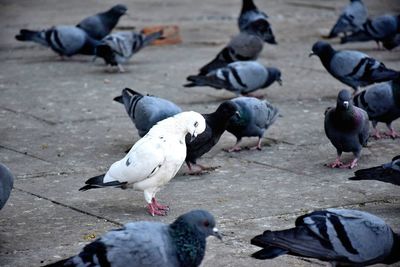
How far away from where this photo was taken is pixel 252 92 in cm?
1014

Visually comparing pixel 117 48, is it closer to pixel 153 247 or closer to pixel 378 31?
pixel 378 31

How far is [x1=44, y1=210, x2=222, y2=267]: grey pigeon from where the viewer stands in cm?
431

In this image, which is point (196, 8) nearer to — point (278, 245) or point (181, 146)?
point (181, 146)

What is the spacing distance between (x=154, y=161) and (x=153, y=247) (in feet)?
5.33

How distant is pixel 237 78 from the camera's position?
9359mm

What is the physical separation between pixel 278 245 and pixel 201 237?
469 mm

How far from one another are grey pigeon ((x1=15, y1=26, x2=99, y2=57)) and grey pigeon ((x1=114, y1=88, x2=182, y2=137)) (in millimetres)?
4627

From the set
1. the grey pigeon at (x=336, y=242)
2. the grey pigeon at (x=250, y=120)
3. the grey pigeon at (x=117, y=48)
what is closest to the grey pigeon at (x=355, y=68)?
the grey pigeon at (x=250, y=120)

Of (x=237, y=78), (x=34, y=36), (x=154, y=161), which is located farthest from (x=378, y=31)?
(x=154, y=161)

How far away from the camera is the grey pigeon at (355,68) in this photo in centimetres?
930

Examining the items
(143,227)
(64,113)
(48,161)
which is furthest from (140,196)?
(64,113)

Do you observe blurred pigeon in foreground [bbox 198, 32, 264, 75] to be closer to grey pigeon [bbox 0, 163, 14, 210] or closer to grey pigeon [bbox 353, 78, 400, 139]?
grey pigeon [bbox 353, 78, 400, 139]

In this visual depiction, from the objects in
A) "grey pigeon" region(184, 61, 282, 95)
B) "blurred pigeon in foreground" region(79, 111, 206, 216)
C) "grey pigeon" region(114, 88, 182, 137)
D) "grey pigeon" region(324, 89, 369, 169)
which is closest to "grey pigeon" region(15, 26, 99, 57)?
"grey pigeon" region(184, 61, 282, 95)

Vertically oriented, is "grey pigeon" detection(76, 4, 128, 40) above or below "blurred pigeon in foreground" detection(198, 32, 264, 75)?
below
